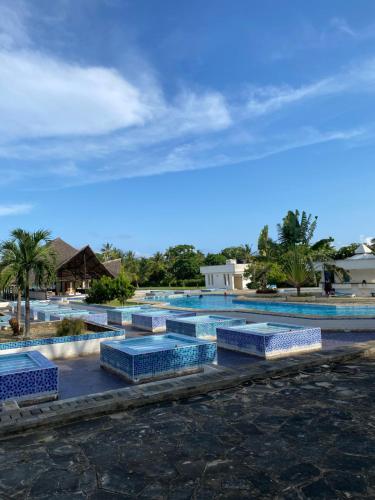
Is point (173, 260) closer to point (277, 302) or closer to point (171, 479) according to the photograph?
point (277, 302)

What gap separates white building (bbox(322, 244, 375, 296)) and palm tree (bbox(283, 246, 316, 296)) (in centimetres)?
498

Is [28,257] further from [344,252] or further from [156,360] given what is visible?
[344,252]

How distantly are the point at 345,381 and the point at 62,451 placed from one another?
4423mm

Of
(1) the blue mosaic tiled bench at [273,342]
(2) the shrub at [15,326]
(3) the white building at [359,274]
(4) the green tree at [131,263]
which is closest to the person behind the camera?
(1) the blue mosaic tiled bench at [273,342]

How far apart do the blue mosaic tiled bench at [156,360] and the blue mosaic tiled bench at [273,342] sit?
4.17 feet

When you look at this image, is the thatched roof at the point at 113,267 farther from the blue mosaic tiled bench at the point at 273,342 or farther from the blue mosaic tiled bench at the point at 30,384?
the blue mosaic tiled bench at the point at 30,384

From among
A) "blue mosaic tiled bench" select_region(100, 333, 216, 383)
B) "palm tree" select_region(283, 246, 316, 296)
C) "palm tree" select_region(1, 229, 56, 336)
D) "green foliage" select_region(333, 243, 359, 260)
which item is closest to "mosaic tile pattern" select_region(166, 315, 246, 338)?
A: "blue mosaic tiled bench" select_region(100, 333, 216, 383)

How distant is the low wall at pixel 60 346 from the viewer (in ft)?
27.9

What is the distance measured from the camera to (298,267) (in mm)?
22625

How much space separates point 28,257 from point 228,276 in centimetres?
3141

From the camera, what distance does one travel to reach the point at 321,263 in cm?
2464

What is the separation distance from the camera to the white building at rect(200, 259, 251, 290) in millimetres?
40531

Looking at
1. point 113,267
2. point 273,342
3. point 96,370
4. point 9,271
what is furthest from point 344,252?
point 96,370

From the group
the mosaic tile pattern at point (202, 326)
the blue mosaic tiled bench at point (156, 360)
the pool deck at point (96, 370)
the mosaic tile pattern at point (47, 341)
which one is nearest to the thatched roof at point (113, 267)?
the mosaic tile pattern at point (202, 326)
